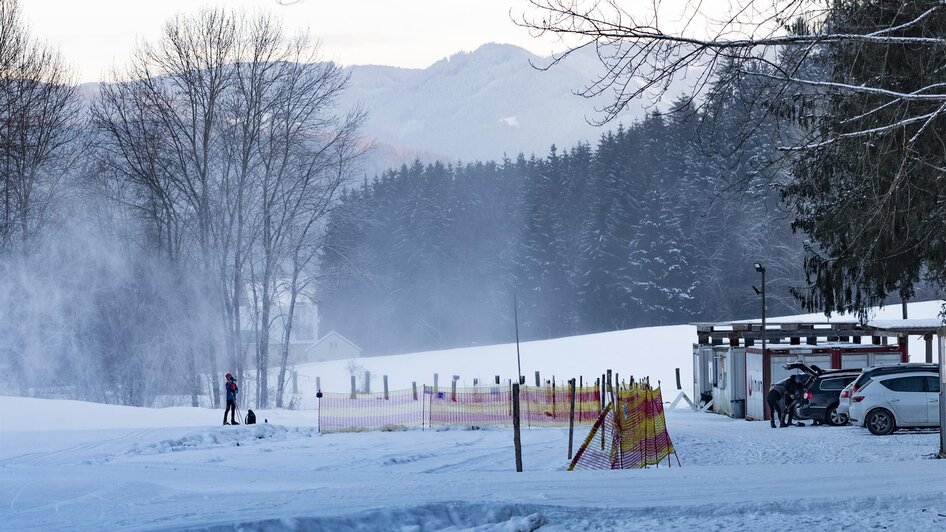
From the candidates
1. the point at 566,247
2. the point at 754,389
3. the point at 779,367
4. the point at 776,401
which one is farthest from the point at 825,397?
the point at 566,247

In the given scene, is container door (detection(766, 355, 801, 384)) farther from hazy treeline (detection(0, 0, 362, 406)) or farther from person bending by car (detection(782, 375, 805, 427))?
hazy treeline (detection(0, 0, 362, 406))

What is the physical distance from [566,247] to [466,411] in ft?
214

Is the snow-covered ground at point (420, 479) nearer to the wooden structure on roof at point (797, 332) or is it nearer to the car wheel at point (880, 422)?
the car wheel at point (880, 422)

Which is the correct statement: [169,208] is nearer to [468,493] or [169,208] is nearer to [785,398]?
[785,398]

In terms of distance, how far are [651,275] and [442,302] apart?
3067cm

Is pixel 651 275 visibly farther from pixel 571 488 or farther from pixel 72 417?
pixel 571 488

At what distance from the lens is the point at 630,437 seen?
19453 millimetres

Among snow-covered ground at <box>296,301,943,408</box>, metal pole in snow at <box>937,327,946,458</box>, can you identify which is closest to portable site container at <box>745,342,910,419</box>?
metal pole in snow at <box>937,327,946,458</box>

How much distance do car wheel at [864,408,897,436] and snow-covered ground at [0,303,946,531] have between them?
25.3 inches

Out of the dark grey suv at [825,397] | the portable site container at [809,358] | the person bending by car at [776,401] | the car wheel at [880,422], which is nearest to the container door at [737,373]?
the portable site container at [809,358]

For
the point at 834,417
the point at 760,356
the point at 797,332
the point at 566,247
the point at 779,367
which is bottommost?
the point at 834,417

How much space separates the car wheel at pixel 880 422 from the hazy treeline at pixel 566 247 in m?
44.2

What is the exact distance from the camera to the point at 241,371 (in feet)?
166

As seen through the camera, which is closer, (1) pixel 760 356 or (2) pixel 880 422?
(2) pixel 880 422
